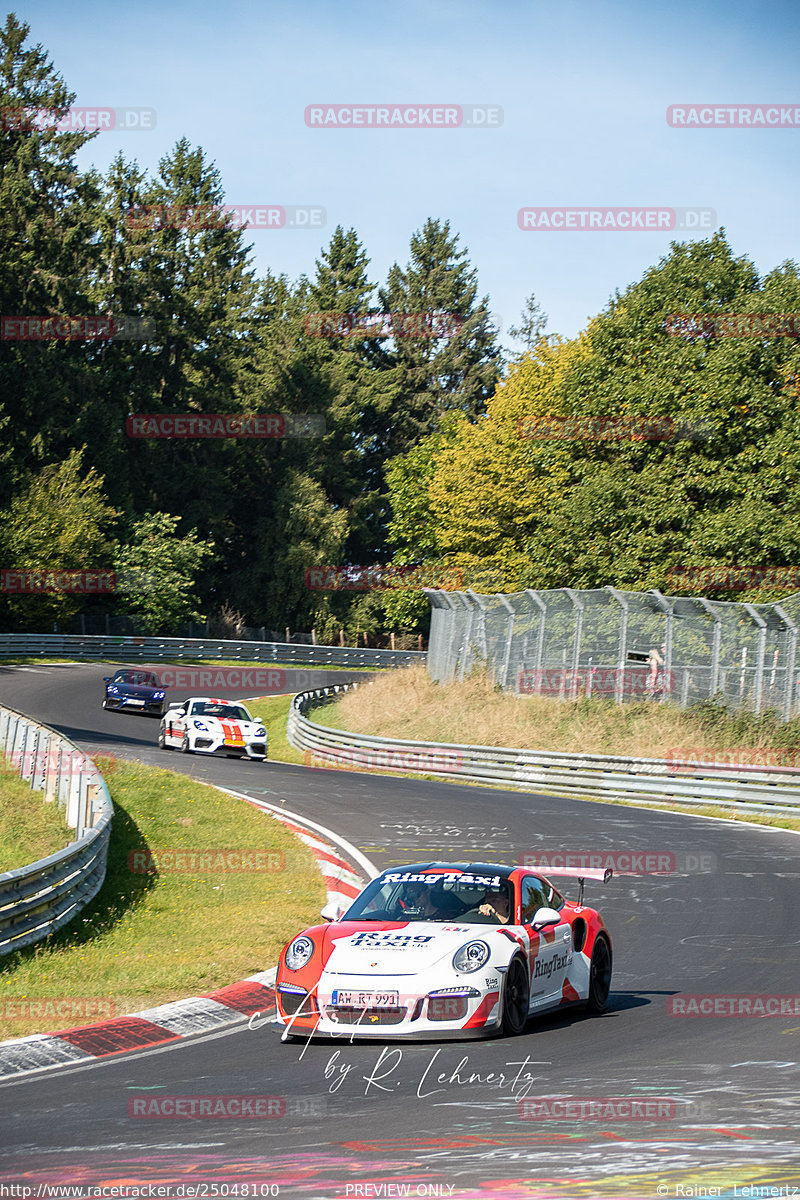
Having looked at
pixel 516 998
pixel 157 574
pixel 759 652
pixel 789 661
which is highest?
pixel 157 574

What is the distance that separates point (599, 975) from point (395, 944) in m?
1.98

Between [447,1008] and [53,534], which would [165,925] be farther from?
[53,534]

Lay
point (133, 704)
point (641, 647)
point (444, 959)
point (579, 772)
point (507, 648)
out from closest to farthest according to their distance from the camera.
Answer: point (444, 959) < point (579, 772) < point (641, 647) < point (507, 648) < point (133, 704)

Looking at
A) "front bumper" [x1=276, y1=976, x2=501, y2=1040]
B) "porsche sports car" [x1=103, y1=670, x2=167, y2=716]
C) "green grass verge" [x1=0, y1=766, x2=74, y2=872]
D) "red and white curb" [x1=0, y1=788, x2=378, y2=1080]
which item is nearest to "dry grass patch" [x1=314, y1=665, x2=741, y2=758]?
A: "porsche sports car" [x1=103, y1=670, x2=167, y2=716]

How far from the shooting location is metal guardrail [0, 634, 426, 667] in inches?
2269

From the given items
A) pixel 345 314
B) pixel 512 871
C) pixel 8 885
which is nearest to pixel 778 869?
pixel 512 871

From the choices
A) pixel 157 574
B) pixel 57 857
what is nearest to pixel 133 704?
pixel 157 574

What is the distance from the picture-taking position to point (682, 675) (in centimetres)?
2953

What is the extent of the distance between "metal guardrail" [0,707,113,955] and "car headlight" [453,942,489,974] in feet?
13.7

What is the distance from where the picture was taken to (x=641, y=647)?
30312 mm

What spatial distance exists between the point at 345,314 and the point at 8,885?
3416 inches

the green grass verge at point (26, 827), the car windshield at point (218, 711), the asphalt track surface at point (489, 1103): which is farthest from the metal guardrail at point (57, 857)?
the car windshield at point (218, 711)

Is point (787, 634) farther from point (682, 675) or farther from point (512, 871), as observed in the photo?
point (512, 871)

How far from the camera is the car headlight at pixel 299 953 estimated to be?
29.7 ft
